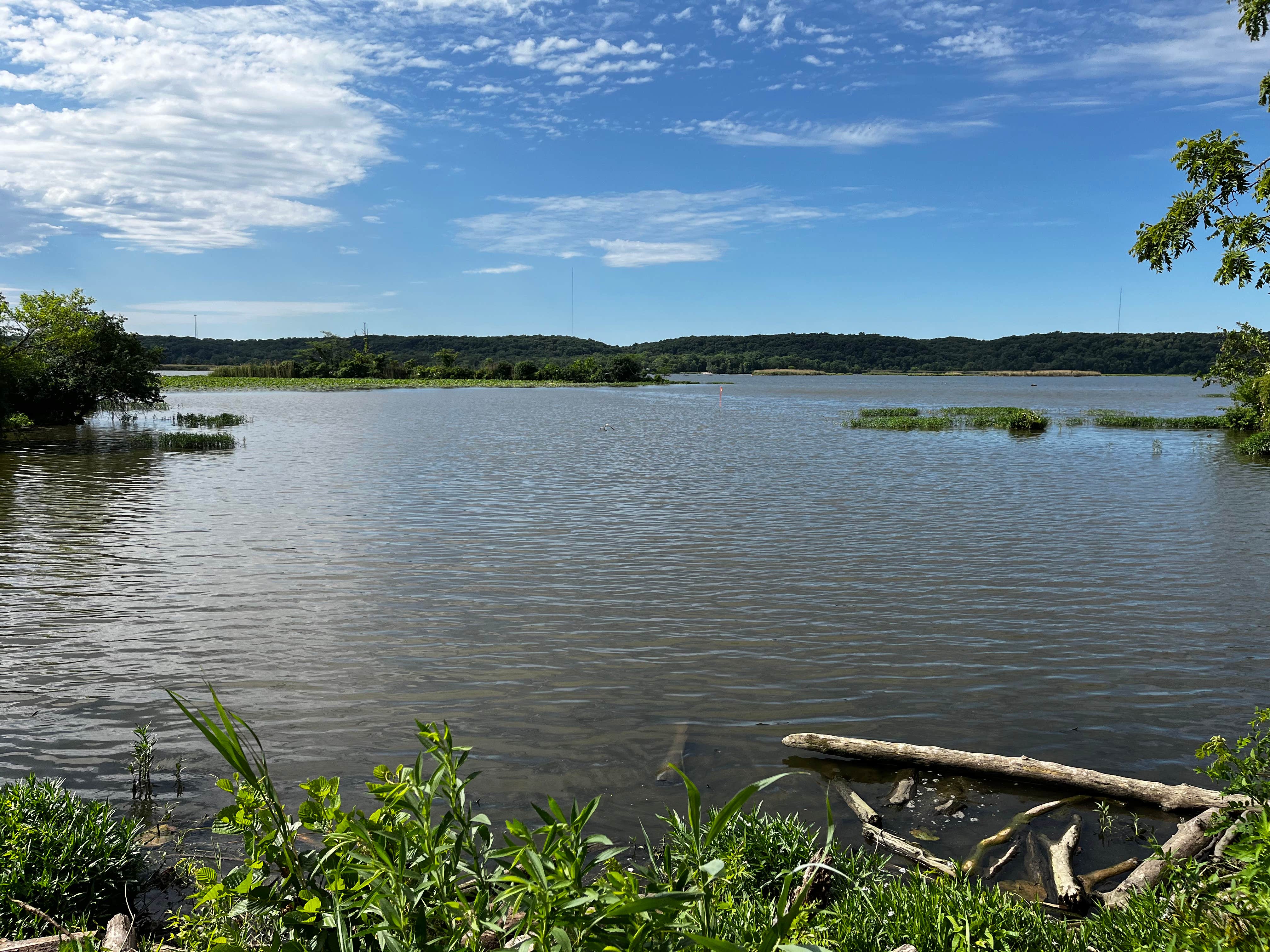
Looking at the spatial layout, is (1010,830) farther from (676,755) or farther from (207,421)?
(207,421)

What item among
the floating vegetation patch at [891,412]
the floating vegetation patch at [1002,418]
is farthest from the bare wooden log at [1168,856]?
the floating vegetation patch at [891,412]

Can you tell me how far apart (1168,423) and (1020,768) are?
168ft

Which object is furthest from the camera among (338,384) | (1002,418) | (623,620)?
(338,384)

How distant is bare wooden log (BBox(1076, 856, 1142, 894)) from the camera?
526 centimetres

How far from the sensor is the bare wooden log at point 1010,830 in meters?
5.62

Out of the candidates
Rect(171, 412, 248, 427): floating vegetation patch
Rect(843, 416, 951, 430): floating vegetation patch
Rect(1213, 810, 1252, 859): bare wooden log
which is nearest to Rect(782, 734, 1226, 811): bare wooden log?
Rect(1213, 810, 1252, 859): bare wooden log

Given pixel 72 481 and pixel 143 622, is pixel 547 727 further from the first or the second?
pixel 72 481

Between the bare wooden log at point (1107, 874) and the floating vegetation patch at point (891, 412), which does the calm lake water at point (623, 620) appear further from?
the floating vegetation patch at point (891, 412)

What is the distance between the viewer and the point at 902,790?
656 centimetres

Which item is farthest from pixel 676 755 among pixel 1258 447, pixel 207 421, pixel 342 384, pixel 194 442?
pixel 342 384

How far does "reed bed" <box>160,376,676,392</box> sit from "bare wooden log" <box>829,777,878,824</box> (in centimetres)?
9426

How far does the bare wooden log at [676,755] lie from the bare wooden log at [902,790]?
168cm

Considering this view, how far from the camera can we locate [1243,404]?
44.8 metres

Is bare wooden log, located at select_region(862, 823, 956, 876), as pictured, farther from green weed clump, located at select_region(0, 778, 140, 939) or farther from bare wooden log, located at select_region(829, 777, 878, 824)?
green weed clump, located at select_region(0, 778, 140, 939)
